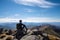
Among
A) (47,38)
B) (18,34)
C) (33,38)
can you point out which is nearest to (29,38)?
(33,38)

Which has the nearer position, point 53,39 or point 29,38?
point 29,38

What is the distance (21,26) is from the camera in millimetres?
16656

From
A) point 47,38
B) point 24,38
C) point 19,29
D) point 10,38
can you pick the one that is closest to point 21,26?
point 19,29

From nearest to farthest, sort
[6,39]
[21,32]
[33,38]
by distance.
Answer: [33,38] → [21,32] → [6,39]

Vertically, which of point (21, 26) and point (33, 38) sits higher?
point (21, 26)

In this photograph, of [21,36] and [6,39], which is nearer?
[21,36]

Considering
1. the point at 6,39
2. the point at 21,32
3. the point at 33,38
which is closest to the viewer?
the point at 33,38

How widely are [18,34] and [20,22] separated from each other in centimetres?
180

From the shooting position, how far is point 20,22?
54.1 feet

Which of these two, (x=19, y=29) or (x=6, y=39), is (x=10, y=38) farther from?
(x=19, y=29)

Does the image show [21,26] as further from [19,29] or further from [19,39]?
[19,39]

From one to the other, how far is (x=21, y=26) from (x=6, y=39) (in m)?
4.48

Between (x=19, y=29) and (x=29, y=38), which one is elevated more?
(x=19, y=29)

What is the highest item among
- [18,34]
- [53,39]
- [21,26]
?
[21,26]
